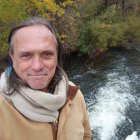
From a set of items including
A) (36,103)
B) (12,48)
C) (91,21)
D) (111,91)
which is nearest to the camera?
(36,103)

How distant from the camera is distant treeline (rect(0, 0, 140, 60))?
523 inches

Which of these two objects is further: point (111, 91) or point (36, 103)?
point (111, 91)

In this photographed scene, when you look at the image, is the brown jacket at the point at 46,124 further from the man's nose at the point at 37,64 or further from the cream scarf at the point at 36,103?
the man's nose at the point at 37,64

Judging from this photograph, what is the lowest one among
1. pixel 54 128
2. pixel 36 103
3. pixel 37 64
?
pixel 54 128

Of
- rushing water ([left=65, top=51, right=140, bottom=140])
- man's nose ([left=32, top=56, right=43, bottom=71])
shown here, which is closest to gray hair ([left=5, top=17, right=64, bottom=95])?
man's nose ([left=32, top=56, right=43, bottom=71])

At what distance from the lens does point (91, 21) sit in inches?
630

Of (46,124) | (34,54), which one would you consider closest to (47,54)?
(34,54)

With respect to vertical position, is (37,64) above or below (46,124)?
above

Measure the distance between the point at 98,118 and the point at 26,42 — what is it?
7320 mm

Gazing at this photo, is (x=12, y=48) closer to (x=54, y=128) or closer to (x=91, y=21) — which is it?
(x=54, y=128)

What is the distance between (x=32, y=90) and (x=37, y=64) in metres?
0.15

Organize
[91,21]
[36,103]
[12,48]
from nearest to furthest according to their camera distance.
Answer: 1. [36,103]
2. [12,48]
3. [91,21]

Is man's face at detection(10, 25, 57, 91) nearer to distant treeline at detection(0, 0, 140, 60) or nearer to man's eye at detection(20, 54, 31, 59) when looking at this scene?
man's eye at detection(20, 54, 31, 59)

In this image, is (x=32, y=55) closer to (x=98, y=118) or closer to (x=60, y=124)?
(x=60, y=124)
